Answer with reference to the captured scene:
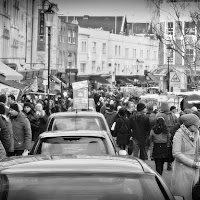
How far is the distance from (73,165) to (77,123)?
993cm

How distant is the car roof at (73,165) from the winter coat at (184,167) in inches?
130

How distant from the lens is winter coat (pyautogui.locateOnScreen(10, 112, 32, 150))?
549 inches

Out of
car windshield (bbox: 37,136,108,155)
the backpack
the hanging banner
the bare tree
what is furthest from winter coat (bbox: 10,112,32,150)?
the bare tree

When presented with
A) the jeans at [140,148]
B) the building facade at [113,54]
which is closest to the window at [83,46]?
the building facade at [113,54]

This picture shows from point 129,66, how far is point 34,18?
40793 mm

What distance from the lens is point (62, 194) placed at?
16.5 feet

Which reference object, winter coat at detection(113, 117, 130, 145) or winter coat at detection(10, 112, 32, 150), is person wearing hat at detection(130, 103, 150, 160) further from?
winter coat at detection(10, 112, 32, 150)

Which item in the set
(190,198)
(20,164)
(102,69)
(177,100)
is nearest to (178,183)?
(190,198)

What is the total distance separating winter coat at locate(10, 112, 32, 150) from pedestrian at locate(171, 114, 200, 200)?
5.11 meters

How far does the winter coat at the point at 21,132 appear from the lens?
13.9 meters

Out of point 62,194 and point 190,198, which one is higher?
point 62,194

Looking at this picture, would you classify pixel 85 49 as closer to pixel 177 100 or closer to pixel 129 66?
pixel 129 66

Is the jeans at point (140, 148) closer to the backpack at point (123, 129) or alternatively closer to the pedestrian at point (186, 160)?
the backpack at point (123, 129)

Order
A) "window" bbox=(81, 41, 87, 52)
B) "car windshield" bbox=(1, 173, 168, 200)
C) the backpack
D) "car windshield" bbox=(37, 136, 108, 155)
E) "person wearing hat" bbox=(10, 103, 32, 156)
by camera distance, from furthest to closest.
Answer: "window" bbox=(81, 41, 87, 52), the backpack, "person wearing hat" bbox=(10, 103, 32, 156), "car windshield" bbox=(37, 136, 108, 155), "car windshield" bbox=(1, 173, 168, 200)
